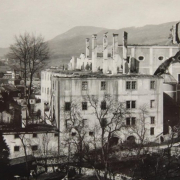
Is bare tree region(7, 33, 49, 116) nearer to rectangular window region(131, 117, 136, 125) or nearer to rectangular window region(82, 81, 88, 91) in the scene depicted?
rectangular window region(82, 81, 88, 91)

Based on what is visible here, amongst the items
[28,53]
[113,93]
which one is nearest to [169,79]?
[113,93]

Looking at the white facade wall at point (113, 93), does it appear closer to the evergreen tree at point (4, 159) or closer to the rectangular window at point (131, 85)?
the rectangular window at point (131, 85)

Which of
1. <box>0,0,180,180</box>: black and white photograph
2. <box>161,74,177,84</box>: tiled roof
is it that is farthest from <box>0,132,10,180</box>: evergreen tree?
<box>161,74,177,84</box>: tiled roof

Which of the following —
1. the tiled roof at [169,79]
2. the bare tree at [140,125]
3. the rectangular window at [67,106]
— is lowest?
the bare tree at [140,125]

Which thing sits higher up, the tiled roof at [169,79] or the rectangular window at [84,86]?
the tiled roof at [169,79]

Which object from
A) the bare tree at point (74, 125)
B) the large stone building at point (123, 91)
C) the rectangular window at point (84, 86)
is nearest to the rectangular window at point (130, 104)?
the large stone building at point (123, 91)

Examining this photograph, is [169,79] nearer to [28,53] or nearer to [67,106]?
[67,106]
